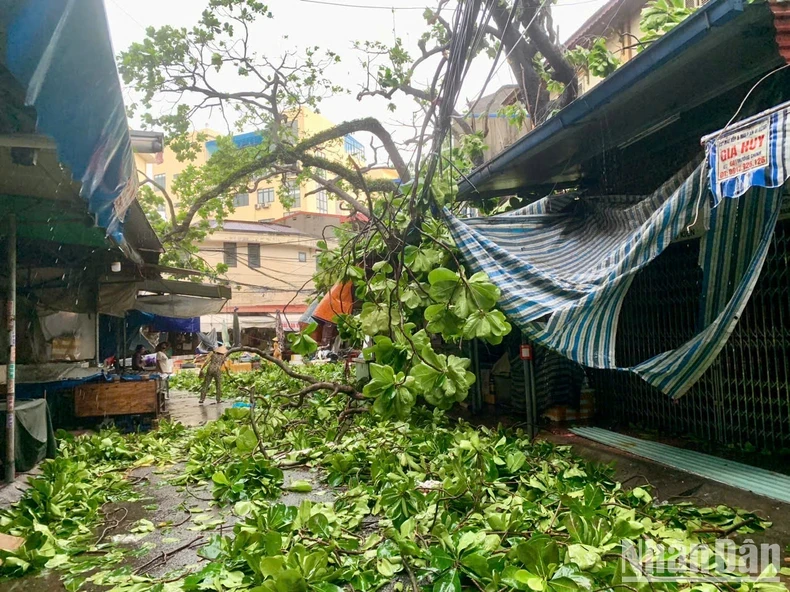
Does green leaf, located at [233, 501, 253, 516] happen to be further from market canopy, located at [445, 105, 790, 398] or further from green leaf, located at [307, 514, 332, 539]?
market canopy, located at [445, 105, 790, 398]

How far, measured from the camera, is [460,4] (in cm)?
402

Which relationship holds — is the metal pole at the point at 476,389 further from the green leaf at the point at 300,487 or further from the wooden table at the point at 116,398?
the wooden table at the point at 116,398

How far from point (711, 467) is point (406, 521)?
101 inches

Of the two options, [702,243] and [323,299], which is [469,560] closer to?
[702,243]

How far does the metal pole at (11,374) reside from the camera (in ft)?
16.9

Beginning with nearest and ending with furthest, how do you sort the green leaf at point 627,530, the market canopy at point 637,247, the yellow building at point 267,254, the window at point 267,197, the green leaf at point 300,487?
the green leaf at point 627,530, the market canopy at point 637,247, the green leaf at point 300,487, the yellow building at point 267,254, the window at point 267,197

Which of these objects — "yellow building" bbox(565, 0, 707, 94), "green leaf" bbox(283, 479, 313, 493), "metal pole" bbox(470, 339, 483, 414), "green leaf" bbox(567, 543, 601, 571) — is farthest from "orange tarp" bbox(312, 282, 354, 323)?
"yellow building" bbox(565, 0, 707, 94)

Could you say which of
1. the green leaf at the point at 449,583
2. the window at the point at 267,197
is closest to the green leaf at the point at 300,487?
the green leaf at the point at 449,583

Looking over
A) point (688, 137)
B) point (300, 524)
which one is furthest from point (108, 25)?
point (688, 137)

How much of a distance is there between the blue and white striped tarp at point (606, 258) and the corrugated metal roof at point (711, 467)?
2.21 feet

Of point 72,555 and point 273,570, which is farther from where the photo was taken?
point 72,555

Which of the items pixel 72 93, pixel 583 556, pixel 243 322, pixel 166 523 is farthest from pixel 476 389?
pixel 243 322

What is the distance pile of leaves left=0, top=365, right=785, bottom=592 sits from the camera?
2525mm

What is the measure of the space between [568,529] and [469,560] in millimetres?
545
